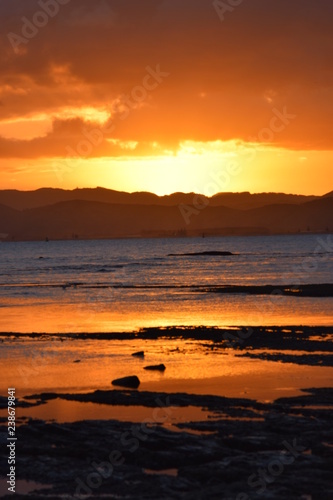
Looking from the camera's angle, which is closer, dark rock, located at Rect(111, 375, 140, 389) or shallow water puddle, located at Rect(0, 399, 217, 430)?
shallow water puddle, located at Rect(0, 399, 217, 430)

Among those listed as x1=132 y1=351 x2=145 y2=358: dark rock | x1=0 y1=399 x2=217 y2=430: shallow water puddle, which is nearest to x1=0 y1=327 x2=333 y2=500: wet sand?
x1=0 y1=399 x2=217 y2=430: shallow water puddle

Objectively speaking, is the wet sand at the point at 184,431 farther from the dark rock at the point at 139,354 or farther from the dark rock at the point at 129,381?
the dark rock at the point at 139,354

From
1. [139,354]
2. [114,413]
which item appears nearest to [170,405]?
Answer: [114,413]

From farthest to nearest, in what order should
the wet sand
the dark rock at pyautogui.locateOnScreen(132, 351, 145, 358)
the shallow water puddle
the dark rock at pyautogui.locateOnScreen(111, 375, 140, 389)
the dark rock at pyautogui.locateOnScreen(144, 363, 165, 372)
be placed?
the dark rock at pyautogui.locateOnScreen(132, 351, 145, 358) → the dark rock at pyautogui.locateOnScreen(144, 363, 165, 372) → the dark rock at pyautogui.locateOnScreen(111, 375, 140, 389) → the shallow water puddle → the wet sand

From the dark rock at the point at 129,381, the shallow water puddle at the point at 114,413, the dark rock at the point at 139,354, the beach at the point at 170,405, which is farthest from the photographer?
the dark rock at the point at 139,354

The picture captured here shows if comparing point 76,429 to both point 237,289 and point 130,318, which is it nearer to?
point 130,318

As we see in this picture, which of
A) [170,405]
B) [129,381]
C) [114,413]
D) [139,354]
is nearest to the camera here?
[114,413]

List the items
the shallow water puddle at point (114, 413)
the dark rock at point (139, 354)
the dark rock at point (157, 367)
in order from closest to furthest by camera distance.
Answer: the shallow water puddle at point (114, 413), the dark rock at point (157, 367), the dark rock at point (139, 354)

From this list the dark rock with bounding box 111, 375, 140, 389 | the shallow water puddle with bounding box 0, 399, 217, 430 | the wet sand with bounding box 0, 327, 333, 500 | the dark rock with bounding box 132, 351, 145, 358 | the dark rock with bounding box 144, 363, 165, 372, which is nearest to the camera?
the wet sand with bounding box 0, 327, 333, 500

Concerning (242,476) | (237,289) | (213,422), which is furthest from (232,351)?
(237,289)

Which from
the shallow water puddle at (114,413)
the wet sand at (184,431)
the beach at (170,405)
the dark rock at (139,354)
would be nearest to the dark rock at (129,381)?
the beach at (170,405)

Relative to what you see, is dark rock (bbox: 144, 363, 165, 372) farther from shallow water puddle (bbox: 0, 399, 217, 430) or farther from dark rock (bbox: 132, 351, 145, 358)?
shallow water puddle (bbox: 0, 399, 217, 430)

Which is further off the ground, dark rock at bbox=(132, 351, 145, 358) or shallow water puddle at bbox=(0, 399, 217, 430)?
dark rock at bbox=(132, 351, 145, 358)

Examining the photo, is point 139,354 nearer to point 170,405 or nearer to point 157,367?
point 157,367
